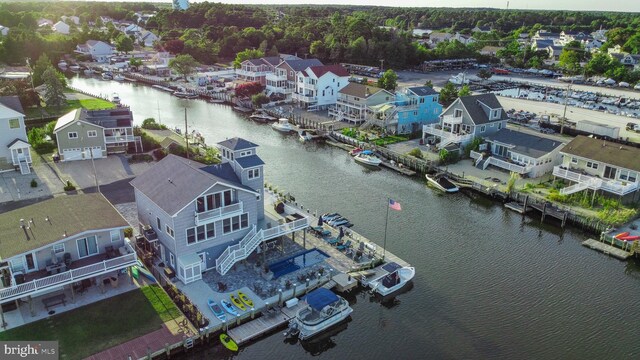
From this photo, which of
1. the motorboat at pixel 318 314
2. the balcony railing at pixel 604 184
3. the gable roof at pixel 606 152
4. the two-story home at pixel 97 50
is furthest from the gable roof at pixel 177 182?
the two-story home at pixel 97 50

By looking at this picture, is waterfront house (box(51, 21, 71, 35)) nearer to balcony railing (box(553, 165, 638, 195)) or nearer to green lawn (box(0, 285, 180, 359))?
green lawn (box(0, 285, 180, 359))

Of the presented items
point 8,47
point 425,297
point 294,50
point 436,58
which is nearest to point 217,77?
point 294,50

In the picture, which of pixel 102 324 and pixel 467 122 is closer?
pixel 102 324

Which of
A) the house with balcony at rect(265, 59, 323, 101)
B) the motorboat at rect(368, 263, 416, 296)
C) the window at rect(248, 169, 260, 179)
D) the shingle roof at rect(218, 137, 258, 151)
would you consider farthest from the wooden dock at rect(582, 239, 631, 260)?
the house with balcony at rect(265, 59, 323, 101)

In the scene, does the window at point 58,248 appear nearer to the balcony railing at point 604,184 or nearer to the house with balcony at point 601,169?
the house with balcony at point 601,169

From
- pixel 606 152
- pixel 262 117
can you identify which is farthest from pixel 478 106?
pixel 262 117

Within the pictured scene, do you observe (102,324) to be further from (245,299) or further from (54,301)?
(245,299)
